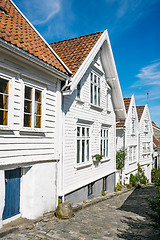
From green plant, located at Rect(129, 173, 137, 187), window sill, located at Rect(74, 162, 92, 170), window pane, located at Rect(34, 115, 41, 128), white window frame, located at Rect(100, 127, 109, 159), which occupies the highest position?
window pane, located at Rect(34, 115, 41, 128)

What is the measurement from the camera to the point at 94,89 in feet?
42.7

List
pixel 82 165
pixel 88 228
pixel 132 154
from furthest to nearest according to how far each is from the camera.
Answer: pixel 132 154, pixel 82 165, pixel 88 228

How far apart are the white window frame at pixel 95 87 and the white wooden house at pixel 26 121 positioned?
3.67m

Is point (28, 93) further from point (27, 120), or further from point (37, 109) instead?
point (27, 120)

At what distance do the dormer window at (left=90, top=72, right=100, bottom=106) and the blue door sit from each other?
20.8 feet

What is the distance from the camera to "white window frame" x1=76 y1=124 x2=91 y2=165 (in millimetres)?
10938

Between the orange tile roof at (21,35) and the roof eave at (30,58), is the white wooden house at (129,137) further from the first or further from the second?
the orange tile roof at (21,35)

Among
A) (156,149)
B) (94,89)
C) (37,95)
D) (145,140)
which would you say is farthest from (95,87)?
(156,149)

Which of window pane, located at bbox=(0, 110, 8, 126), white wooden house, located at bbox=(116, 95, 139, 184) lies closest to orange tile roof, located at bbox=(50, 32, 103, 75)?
window pane, located at bbox=(0, 110, 8, 126)

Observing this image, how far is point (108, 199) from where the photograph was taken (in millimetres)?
13344

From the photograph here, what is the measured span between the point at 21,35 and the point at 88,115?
5.37 meters

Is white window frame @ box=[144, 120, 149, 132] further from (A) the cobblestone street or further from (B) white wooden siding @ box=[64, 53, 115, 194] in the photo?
(A) the cobblestone street

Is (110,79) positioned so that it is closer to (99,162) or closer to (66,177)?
(99,162)

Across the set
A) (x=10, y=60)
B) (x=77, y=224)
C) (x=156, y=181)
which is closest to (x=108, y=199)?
(x=77, y=224)
